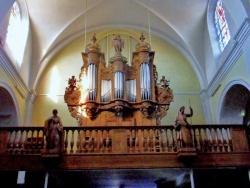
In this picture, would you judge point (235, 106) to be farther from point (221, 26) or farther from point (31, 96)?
point (31, 96)

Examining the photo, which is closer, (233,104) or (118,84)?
(118,84)

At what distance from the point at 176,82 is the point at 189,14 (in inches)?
107

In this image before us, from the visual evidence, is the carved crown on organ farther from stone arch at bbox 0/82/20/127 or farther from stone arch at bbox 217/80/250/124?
stone arch at bbox 217/80/250/124

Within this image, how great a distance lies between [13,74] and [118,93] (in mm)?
3660

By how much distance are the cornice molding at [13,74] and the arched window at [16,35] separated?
2.34 ft

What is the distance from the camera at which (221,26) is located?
40.9ft

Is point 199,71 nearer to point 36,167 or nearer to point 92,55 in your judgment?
point 92,55

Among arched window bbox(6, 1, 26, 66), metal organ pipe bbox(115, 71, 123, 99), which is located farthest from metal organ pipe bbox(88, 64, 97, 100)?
arched window bbox(6, 1, 26, 66)

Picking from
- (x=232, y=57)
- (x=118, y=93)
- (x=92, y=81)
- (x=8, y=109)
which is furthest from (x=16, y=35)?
(x=232, y=57)

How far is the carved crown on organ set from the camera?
10938mm

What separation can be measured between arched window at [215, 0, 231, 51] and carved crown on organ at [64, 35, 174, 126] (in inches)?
109

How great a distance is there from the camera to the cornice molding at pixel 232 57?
381 inches

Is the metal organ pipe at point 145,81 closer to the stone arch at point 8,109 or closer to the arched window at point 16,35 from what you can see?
the stone arch at point 8,109

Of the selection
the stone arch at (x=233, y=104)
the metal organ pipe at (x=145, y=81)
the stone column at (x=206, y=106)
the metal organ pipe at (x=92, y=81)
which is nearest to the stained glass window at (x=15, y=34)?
the metal organ pipe at (x=92, y=81)
